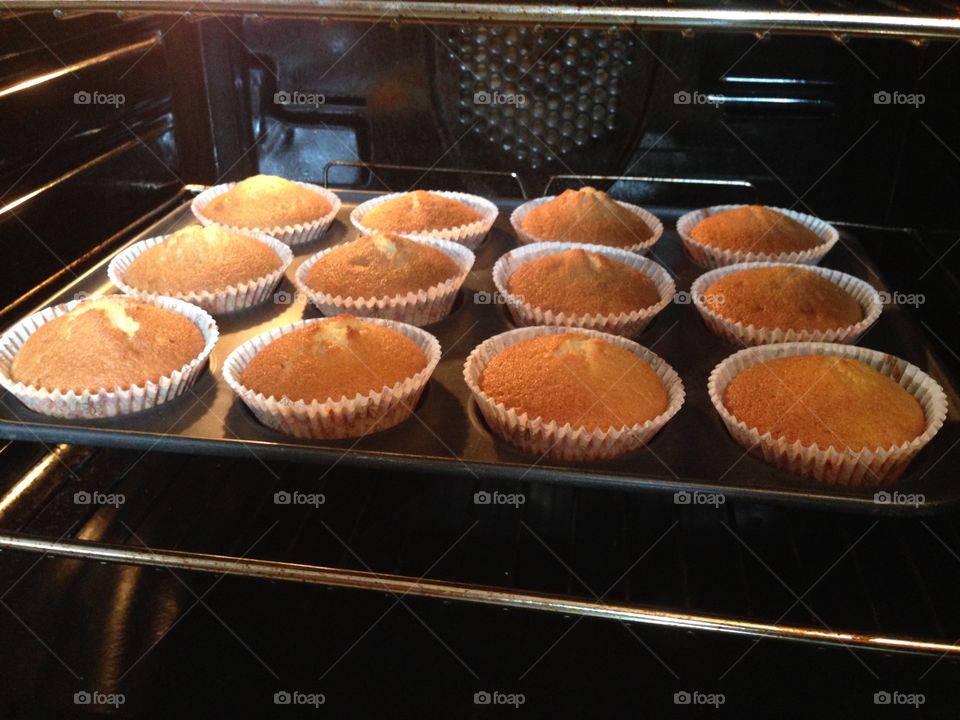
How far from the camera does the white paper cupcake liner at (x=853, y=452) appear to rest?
1729 mm

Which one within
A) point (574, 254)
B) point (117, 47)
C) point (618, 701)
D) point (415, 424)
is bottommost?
point (618, 701)

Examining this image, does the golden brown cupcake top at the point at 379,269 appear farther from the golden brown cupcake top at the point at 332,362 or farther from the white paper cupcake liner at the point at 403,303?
the golden brown cupcake top at the point at 332,362

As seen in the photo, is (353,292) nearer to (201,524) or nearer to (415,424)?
(415,424)

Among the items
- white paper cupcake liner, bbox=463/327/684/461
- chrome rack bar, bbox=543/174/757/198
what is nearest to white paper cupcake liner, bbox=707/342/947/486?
white paper cupcake liner, bbox=463/327/684/461

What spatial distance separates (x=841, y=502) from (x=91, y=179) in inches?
81.6

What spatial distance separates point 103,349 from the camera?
199cm

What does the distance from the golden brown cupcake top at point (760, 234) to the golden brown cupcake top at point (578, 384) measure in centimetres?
68

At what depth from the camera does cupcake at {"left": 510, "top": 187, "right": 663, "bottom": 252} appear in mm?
2582

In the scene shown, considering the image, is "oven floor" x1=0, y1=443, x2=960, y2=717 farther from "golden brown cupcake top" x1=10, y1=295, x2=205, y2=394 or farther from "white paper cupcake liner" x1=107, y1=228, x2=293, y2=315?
"white paper cupcake liner" x1=107, y1=228, x2=293, y2=315

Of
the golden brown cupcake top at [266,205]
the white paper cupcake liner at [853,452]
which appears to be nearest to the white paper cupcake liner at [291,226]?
the golden brown cupcake top at [266,205]

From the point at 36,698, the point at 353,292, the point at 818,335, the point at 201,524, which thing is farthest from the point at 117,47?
the point at 818,335

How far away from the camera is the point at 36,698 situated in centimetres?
187

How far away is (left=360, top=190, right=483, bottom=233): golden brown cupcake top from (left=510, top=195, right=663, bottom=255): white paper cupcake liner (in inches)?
4.8

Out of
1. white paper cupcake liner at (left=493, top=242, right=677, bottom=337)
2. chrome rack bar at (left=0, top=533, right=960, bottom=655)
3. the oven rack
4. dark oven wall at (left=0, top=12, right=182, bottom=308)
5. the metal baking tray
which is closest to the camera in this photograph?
chrome rack bar at (left=0, top=533, right=960, bottom=655)
